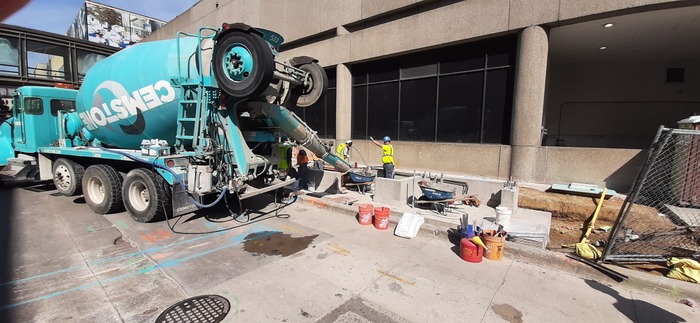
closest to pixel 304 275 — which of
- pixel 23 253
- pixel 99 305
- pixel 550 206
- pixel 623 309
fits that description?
pixel 99 305

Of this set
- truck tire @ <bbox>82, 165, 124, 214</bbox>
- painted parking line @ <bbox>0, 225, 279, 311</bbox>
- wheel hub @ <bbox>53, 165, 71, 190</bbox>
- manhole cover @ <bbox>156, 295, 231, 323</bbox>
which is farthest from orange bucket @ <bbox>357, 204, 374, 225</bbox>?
wheel hub @ <bbox>53, 165, 71, 190</bbox>

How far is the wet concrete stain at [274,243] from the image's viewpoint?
4.75 meters

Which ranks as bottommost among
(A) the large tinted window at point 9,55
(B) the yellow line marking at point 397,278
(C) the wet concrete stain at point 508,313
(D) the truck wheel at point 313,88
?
(C) the wet concrete stain at point 508,313

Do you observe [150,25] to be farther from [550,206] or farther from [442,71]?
[550,206]

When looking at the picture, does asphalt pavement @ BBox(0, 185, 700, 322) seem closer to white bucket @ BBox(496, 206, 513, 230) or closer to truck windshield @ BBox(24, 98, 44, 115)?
white bucket @ BBox(496, 206, 513, 230)

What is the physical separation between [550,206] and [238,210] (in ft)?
23.1

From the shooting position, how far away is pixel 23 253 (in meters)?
4.63

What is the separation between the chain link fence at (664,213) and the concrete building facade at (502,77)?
72 centimetres

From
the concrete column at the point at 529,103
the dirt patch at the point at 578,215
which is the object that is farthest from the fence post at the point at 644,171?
the concrete column at the point at 529,103

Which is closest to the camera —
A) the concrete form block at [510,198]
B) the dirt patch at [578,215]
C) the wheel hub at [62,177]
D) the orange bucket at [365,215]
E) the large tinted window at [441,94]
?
the dirt patch at [578,215]

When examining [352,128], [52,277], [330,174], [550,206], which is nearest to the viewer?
[52,277]

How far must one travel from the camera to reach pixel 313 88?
6574mm

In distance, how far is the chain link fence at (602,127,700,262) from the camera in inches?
168

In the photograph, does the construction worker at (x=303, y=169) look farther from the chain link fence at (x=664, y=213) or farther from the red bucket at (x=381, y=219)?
the chain link fence at (x=664, y=213)
